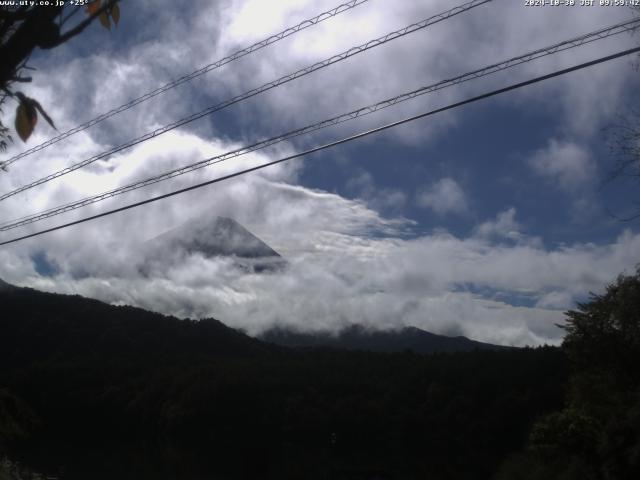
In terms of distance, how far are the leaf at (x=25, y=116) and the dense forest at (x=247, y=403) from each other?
41.7 metres

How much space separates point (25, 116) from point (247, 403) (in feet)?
321

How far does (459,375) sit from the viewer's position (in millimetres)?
101188

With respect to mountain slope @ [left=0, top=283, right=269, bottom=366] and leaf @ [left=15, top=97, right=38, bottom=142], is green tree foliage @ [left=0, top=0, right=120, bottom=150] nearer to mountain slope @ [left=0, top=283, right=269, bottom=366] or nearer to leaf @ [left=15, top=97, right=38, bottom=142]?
leaf @ [left=15, top=97, right=38, bottom=142]

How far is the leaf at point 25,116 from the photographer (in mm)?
3061

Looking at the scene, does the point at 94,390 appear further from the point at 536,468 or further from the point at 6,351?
the point at 536,468

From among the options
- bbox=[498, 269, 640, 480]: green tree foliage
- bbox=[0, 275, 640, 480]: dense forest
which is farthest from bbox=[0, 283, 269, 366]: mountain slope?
bbox=[498, 269, 640, 480]: green tree foliage

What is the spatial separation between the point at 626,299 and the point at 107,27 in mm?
31145

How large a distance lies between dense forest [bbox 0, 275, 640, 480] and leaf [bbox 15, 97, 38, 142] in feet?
137

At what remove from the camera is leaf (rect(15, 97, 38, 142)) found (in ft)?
10.0

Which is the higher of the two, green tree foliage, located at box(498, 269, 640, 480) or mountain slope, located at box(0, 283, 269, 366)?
mountain slope, located at box(0, 283, 269, 366)

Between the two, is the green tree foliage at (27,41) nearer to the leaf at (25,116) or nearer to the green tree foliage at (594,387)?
the leaf at (25,116)

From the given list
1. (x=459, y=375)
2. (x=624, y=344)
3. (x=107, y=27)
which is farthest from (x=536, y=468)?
(x=459, y=375)

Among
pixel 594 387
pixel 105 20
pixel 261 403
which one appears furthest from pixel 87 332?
pixel 105 20

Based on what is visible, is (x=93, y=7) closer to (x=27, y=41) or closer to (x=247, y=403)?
(x=27, y=41)
